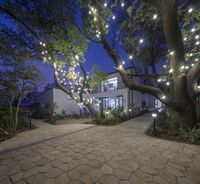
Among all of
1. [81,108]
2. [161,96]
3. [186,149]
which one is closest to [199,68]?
[161,96]

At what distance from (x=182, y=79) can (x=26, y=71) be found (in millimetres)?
7408

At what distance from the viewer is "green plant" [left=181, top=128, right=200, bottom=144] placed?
152 inches

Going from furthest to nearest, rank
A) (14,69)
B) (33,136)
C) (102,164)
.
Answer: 1. (14,69)
2. (33,136)
3. (102,164)

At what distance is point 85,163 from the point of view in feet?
8.41

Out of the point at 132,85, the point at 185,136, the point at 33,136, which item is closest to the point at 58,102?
the point at 33,136

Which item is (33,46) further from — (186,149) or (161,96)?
(186,149)

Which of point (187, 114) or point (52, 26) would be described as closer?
point (187, 114)

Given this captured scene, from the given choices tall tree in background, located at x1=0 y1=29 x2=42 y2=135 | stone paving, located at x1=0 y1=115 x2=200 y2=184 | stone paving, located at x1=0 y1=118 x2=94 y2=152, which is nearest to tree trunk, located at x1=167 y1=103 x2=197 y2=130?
stone paving, located at x1=0 y1=115 x2=200 y2=184

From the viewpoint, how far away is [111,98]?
14.3 meters

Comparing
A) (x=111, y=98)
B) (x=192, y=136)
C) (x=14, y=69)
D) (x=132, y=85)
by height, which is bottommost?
(x=192, y=136)

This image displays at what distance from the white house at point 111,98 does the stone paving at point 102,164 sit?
26.6 feet

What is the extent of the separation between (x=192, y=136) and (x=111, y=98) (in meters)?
10.6

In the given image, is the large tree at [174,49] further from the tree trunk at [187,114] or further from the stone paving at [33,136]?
the stone paving at [33,136]

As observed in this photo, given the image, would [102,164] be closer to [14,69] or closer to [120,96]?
[14,69]
